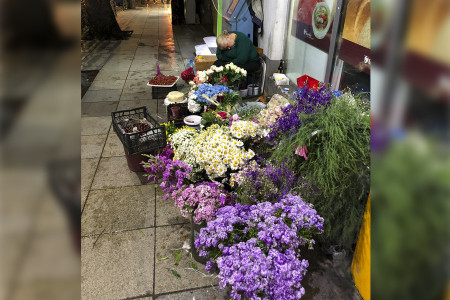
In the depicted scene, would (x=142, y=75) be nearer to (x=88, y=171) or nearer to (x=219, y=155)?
(x=88, y=171)

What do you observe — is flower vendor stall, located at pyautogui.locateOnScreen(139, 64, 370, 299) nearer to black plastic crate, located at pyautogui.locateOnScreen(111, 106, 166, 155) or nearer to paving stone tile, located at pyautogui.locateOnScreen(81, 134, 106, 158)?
black plastic crate, located at pyautogui.locateOnScreen(111, 106, 166, 155)

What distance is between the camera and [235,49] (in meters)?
6.43

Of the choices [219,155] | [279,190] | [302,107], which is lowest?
[279,190]

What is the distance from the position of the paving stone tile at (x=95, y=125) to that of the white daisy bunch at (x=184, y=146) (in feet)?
9.50

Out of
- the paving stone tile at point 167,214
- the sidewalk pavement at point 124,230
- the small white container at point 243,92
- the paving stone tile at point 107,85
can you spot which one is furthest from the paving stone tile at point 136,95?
the paving stone tile at point 167,214

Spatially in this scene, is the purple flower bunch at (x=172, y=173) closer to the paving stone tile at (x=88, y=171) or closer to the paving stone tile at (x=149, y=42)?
the paving stone tile at (x=88, y=171)

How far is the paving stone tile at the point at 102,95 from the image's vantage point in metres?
7.40

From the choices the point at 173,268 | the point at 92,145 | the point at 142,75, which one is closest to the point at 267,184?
the point at 173,268

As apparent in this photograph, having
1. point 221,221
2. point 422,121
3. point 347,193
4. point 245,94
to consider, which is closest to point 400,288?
point 422,121

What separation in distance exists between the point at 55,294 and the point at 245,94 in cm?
675

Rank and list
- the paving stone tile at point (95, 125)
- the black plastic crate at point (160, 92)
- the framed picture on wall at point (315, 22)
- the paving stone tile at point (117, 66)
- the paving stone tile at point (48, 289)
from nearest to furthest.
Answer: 1. the paving stone tile at point (48, 289)
2. the framed picture on wall at point (315, 22)
3. the paving stone tile at point (95, 125)
4. the black plastic crate at point (160, 92)
5. the paving stone tile at point (117, 66)

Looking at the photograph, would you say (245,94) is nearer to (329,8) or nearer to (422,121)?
(329,8)

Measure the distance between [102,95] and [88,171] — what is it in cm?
362

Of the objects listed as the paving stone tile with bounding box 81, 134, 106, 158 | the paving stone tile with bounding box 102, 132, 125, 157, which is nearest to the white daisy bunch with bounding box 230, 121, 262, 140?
the paving stone tile with bounding box 102, 132, 125, 157
